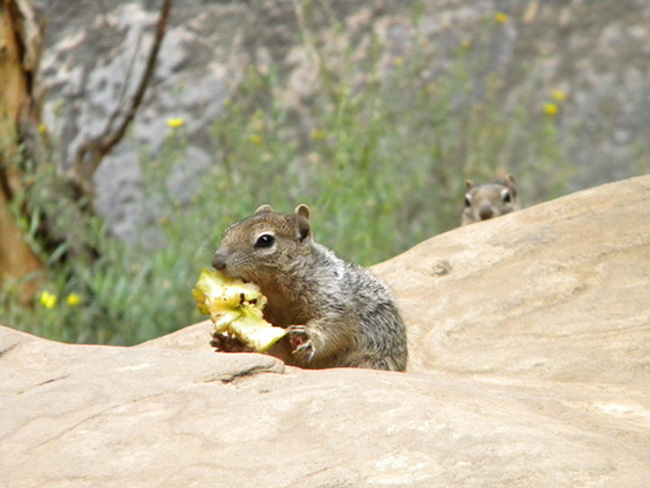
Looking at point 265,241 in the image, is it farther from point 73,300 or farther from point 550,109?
point 550,109

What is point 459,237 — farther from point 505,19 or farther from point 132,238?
point 505,19

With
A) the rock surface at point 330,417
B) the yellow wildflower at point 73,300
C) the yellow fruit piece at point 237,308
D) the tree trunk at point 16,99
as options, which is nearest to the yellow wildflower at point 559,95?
the tree trunk at point 16,99

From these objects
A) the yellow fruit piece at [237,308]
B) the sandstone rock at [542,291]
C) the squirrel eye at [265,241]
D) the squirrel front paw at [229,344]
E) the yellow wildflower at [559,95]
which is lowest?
the sandstone rock at [542,291]

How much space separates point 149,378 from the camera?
3.11m

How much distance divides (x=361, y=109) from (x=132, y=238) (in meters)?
2.22

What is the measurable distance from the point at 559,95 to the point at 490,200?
7.05 feet

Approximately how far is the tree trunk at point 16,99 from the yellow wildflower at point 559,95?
490 cm

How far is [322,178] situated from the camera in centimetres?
733

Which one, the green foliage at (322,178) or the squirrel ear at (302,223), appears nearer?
the squirrel ear at (302,223)

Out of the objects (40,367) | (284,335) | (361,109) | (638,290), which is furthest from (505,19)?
(40,367)

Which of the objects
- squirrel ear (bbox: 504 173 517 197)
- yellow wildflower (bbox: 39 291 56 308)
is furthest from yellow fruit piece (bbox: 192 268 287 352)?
squirrel ear (bbox: 504 173 517 197)

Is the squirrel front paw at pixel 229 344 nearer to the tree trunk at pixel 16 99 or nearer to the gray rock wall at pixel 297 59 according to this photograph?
the tree trunk at pixel 16 99

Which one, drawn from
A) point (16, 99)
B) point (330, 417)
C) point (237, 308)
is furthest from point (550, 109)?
point (330, 417)

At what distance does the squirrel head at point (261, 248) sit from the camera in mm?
4148
